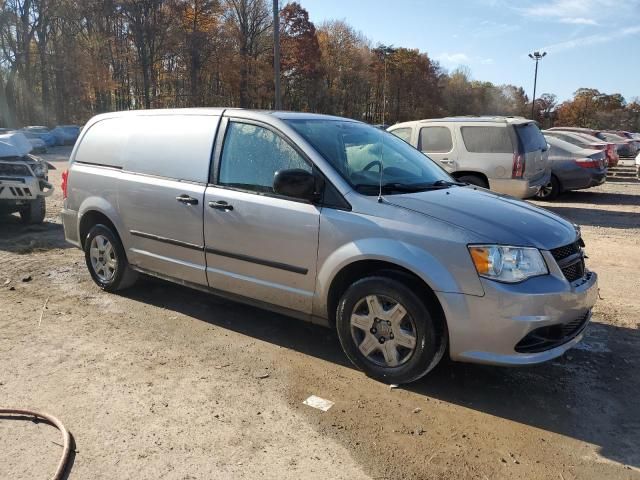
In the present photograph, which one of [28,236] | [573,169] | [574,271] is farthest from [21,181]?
[573,169]

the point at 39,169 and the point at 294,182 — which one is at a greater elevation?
the point at 294,182

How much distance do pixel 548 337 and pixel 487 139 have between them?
23.8 ft

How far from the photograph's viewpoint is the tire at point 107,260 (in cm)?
538

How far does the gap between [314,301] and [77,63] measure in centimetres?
5439

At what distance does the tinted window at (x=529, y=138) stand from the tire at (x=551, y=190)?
2805 mm

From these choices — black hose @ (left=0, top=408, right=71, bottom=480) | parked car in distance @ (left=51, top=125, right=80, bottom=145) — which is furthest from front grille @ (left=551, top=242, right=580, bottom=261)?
parked car in distance @ (left=51, top=125, right=80, bottom=145)

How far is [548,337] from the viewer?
3.45 metres

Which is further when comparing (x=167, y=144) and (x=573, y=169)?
(x=573, y=169)

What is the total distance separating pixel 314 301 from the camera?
395 centimetres

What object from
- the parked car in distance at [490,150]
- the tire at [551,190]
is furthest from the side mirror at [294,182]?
the tire at [551,190]

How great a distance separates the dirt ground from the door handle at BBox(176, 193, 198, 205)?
110 cm

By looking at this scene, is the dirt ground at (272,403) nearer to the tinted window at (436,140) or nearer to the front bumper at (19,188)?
the front bumper at (19,188)

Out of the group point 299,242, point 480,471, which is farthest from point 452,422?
point 299,242

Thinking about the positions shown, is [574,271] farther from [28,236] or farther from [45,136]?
[45,136]
